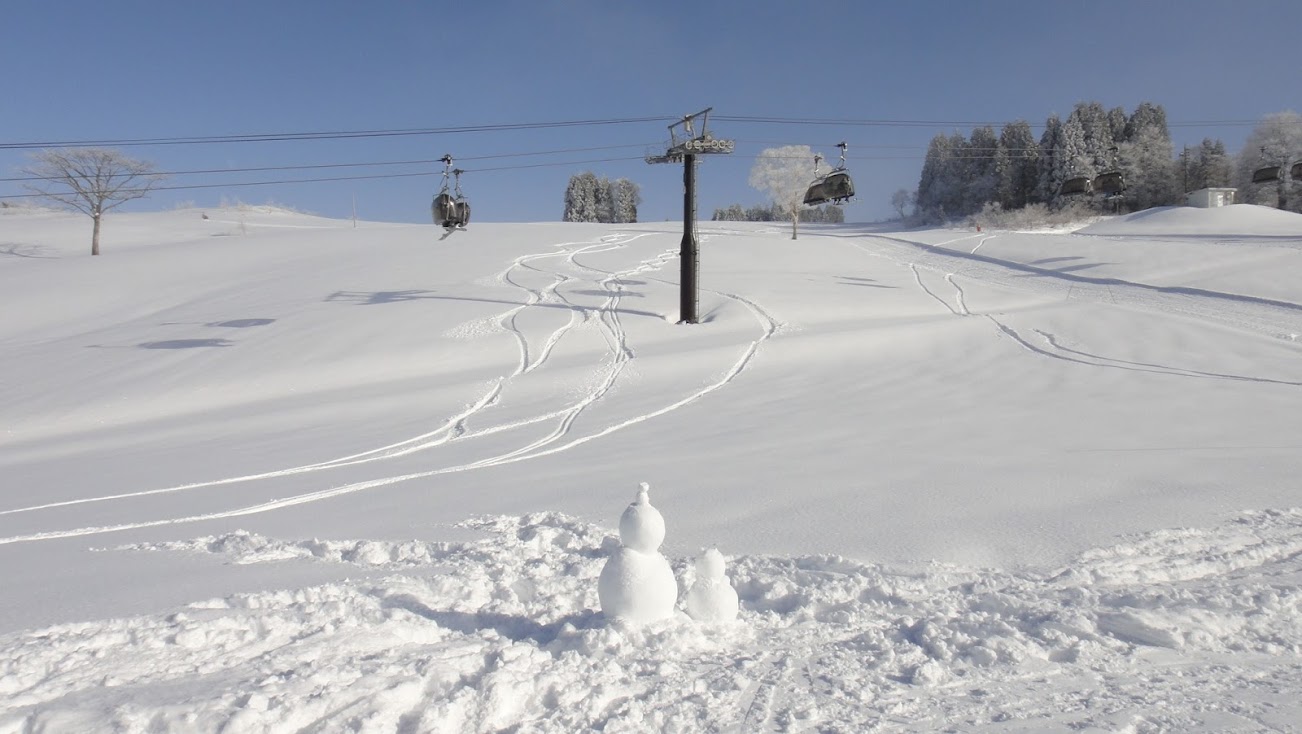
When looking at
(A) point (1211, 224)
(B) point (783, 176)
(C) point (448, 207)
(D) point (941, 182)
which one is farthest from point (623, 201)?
(C) point (448, 207)

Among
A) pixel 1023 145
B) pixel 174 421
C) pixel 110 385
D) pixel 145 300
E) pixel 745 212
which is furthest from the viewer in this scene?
pixel 745 212

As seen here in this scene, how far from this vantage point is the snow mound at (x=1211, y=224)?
119ft

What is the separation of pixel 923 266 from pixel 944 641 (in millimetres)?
28737

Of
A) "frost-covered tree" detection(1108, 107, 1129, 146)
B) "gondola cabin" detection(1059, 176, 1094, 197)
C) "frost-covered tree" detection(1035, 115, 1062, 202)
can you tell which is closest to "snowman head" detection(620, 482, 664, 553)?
"gondola cabin" detection(1059, 176, 1094, 197)

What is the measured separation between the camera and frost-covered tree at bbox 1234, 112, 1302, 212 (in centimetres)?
5450

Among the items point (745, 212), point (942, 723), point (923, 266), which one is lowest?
point (942, 723)

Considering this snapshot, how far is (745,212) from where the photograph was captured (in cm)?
12306

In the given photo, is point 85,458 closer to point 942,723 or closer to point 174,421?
point 174,421

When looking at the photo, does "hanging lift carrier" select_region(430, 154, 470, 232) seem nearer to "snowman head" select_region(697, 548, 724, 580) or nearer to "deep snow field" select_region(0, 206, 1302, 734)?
"deep snow field" select_region(0, 206, 1302, 734)

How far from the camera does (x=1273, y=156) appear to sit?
184 ft

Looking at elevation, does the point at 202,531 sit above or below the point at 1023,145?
below

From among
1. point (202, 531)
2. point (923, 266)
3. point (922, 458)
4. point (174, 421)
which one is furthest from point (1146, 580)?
point (923, 266)

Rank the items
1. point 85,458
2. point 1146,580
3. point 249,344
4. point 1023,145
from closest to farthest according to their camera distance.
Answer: point 1146,580 < point 85,458 < point 249,344 < point 1023,145

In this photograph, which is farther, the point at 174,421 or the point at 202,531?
the point at 174,421
